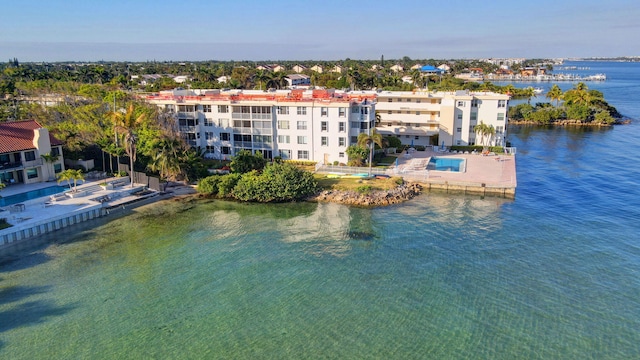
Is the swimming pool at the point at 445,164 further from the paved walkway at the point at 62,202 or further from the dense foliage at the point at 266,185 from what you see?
the paved walkway at the point at 62,202

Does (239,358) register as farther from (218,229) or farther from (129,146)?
(129,146)

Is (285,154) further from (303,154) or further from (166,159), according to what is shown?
(166,159)

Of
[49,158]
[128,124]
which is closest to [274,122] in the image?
[128,124]

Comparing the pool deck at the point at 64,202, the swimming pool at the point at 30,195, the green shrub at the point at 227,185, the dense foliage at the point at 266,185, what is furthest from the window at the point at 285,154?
the swimming pool at the point at 30,195

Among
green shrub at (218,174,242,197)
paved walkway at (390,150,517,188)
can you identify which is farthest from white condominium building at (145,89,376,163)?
green shrub at (218,174,242,197)

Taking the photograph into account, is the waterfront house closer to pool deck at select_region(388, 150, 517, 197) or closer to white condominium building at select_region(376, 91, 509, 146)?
white condominium building at select_region(376, 91, 509, 146)

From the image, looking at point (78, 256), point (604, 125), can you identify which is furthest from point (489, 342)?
point (604, 125)
